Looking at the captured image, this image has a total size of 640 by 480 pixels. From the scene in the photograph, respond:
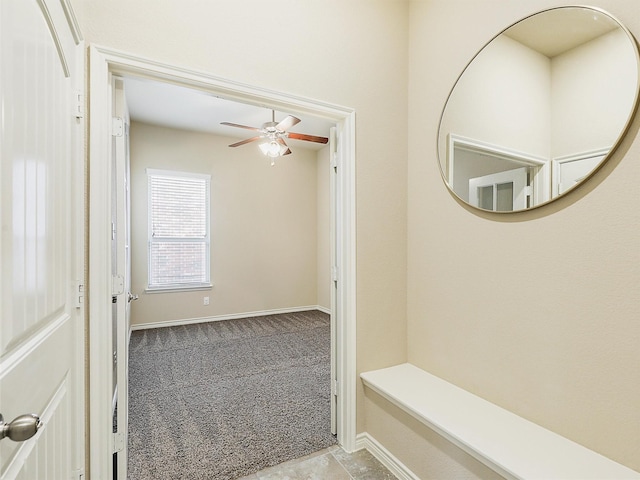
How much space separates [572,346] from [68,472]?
2004 millimetres

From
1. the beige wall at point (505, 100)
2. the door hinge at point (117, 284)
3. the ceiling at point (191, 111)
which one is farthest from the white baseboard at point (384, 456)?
the ceiling at point (191, 111)

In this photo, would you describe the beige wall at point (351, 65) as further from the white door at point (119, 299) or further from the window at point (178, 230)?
the window at point (178, 230)

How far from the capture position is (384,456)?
192cm

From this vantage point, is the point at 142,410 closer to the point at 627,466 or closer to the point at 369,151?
the point at 369,151

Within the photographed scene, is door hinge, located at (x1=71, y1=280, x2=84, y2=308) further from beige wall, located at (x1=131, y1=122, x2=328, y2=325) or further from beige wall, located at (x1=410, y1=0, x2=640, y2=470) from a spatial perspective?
beige wall, located at (x1=131, y1=122, x2=328, y2=325)

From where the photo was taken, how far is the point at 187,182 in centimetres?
492

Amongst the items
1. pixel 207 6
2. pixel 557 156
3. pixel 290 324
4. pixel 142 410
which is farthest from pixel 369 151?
pixel 290 324

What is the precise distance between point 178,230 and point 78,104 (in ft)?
12.4

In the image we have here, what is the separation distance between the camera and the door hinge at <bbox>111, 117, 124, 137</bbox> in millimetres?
1496

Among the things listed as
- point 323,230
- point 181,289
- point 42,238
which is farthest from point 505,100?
point 181,289

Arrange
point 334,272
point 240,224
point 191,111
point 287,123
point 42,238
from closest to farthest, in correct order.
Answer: point 42,238 → point 334,272 → point 287,123 → point 191,111 → point 240,224

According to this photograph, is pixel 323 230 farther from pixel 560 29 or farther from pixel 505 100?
pixel 560 29

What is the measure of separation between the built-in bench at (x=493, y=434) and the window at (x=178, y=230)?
3.76 meters

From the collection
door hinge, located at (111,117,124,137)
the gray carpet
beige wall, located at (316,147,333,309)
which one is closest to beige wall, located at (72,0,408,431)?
door hinge, located at (111,117,124,137)
